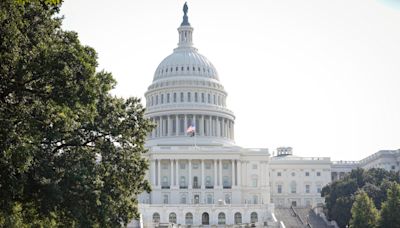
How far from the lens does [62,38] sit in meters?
46.7

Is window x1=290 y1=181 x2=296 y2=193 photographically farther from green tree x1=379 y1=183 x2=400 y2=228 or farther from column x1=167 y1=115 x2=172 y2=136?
green tree x1=379 y1=183 x2=400 y2=228

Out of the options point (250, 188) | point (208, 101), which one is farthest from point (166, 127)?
point (250, 188)

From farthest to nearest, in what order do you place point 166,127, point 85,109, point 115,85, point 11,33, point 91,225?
point 166,127 → point 115,85 → point 91,225 → point 85,109 → point 11,33

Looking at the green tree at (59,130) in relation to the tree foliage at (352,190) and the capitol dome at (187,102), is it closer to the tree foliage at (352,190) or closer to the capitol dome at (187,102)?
the tree foliage at (352,190)

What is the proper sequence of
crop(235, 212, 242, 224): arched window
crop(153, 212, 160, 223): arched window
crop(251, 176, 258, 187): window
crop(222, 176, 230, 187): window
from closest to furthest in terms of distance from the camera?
crop(153, 212, 160, 223): arched window < crop(235, 212, 242, 224): arched window < crop(222, 176, 230, 187): window < crop(251, 176, 258, 187): window

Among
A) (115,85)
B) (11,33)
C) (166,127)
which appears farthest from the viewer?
(166,127)

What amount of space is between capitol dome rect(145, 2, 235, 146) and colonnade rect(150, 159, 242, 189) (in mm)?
7598

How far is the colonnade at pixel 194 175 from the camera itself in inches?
6097

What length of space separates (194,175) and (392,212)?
68.1 m

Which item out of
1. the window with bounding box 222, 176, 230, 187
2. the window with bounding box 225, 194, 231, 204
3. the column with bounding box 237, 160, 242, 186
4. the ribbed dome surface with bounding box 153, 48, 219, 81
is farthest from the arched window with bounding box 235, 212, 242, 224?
the ribbed dome surface with bounding box 153, 48, 219, 81

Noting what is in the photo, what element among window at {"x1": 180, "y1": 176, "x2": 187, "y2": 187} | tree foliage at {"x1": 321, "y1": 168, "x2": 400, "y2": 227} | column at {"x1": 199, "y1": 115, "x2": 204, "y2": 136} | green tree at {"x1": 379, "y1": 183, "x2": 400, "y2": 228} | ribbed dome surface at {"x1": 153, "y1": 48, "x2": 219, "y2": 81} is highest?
ribbed dome surface at {"x1": 153, "y1": 48, "x2": 219, "y2": 81}

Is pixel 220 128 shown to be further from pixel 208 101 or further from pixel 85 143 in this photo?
pixel 85 143

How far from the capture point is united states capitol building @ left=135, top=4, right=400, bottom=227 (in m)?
136

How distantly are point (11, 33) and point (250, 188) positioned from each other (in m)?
121
